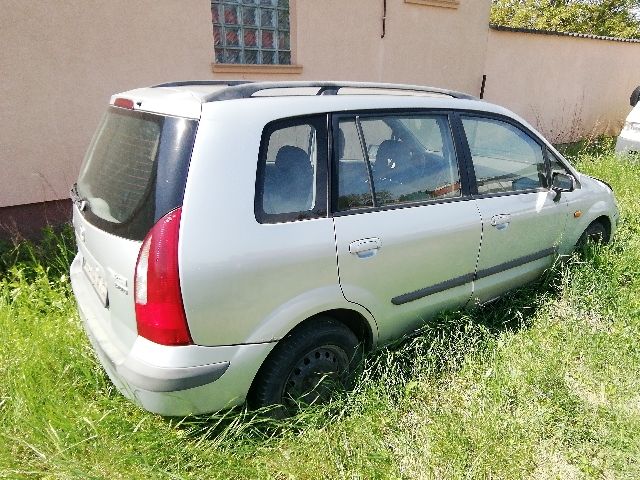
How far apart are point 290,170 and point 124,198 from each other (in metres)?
0.73

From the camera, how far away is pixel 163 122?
1.80 meters

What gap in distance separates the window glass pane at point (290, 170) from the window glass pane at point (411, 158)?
38cm

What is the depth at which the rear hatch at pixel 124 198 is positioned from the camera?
67.6 inches

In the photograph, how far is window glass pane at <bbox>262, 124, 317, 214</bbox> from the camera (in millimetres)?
1899

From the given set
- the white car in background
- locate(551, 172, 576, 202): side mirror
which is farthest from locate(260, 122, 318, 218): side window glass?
the white car in background

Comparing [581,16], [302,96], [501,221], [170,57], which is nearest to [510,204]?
[501,221]

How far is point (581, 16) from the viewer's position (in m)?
13.8

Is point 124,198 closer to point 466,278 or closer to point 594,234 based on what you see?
point 466,278

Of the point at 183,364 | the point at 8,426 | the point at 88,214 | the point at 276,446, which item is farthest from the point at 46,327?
the point at 276,446

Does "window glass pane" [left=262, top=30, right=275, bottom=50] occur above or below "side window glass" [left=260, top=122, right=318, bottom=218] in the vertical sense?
above

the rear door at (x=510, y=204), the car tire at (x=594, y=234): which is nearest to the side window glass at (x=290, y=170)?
the rear door at (x=510, y=204)

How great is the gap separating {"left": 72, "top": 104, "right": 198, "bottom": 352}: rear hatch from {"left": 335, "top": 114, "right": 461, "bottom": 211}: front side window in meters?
0.79

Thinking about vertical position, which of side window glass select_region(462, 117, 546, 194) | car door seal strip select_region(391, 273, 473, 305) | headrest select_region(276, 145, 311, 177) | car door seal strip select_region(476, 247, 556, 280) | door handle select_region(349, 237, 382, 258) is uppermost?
headrest select_region(276, 145, 311, 177)

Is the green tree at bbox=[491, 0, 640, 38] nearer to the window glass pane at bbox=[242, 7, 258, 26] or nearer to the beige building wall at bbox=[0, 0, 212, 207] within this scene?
the window glass pane at bbox=[242, 7, 258, 26]
